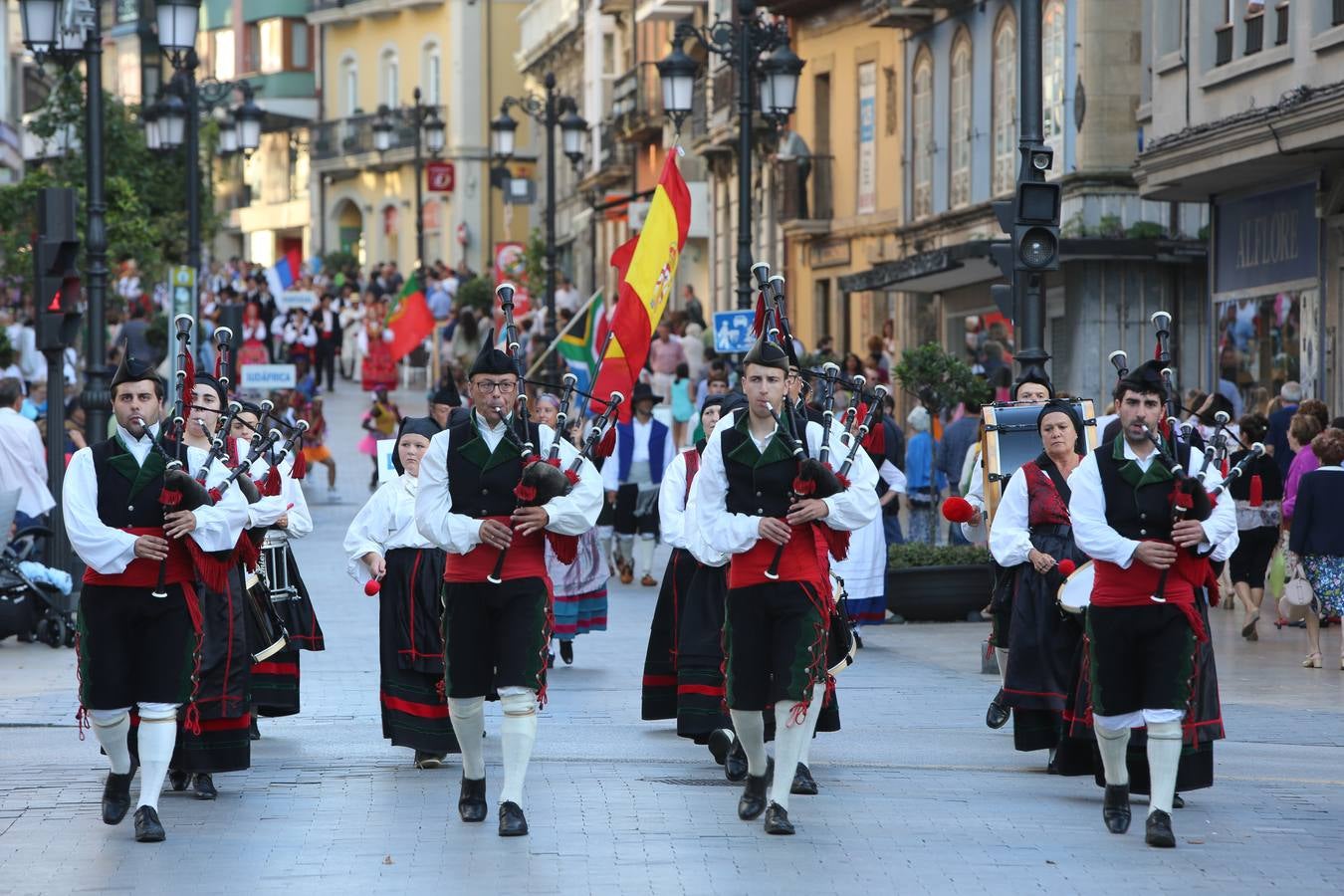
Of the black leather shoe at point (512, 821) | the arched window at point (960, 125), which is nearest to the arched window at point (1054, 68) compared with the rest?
the arched window at point (960, 125)

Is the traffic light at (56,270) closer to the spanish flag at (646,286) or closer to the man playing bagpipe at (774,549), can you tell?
the spanish flag at (646,286)

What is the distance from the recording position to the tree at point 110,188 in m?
34.2

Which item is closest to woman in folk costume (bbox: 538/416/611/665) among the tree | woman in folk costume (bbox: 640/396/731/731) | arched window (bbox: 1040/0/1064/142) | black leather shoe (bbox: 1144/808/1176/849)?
woman in folk costume (bbox: 640/396/731/731)

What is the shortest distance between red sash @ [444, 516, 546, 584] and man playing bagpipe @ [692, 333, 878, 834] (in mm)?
654

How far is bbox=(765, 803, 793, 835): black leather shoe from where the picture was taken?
949cm

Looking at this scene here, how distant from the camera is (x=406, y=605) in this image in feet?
38.3

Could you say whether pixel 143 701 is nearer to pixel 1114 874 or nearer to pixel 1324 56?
pixel 1114 874

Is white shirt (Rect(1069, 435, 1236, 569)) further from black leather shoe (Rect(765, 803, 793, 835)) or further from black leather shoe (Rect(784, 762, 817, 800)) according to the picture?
black leather shoe (Rect(784, 762, 817, 800))

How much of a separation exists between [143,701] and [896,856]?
3.02 metres

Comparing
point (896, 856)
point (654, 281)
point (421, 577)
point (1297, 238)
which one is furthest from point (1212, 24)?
point (896, 856)

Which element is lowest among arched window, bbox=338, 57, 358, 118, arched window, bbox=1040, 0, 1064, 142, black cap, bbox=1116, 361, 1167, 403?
Result: black cap, bbox=1116, 361, 1167, 403

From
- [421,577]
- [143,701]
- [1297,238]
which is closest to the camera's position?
[143,701]

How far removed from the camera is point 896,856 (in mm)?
9125

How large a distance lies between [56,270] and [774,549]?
973 cm
